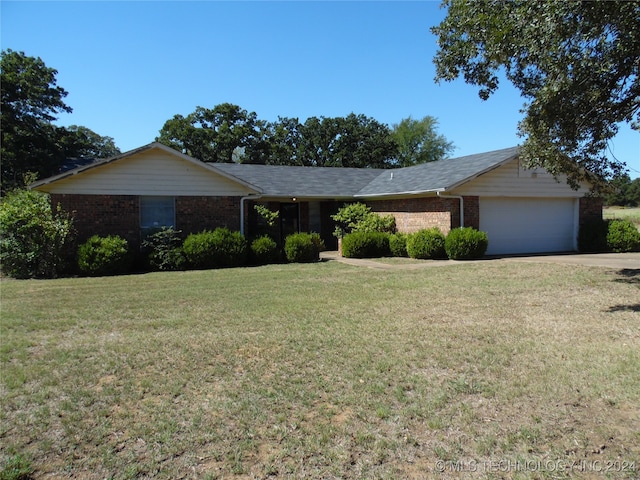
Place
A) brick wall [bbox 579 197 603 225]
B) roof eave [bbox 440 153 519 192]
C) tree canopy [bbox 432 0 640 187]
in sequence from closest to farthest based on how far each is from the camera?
1. tree canopy [bbox 432 0 640 187]
2. roof eave [bbox 440 153 519 192]
3. brick wall [bbox 579 197 603 225]

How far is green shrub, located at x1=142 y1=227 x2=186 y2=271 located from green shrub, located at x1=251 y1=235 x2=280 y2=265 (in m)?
2.42

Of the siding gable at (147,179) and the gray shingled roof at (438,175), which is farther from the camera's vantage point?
the gray shingled roof at (438,175)

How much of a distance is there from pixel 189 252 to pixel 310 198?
7.45 m

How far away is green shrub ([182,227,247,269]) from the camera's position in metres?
14.7

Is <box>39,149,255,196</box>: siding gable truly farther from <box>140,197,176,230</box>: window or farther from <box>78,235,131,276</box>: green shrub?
<box>78,235,131,276</box>: green shrub

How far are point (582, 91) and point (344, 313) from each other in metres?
5.90

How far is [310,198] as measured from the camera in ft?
67.8

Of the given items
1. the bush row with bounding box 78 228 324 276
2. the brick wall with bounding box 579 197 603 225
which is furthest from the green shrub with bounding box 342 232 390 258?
the brick wall with bounding box 579 197 603 225

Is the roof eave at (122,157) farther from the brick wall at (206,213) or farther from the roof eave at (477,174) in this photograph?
the roof eave at (477,174)

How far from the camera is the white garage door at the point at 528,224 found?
17.9 metres

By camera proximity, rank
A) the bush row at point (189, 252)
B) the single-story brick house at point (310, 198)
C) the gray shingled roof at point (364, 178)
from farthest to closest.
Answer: the gray shingled roof at point (364, 178) < the single-story brick house at point (310, 198) < the bush row at point (189, 252)

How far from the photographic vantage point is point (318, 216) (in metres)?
22.4

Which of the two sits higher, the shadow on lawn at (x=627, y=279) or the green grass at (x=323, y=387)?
the shadow on lawn at (x=627, y=279)

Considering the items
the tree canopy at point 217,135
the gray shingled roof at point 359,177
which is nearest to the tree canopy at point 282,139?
the tree canopy at point 217,135
